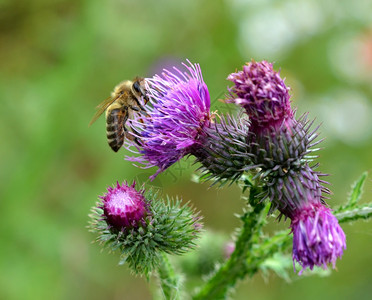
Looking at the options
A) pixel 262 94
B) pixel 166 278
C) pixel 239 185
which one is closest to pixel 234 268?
pixel 166 278

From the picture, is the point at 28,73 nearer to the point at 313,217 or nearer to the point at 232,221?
the point at 232,221

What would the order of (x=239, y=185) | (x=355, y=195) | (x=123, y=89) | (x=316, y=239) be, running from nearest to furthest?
(x=316, y=239), (x=239, y=185), (x=355, y=195), (x=123, y=89)

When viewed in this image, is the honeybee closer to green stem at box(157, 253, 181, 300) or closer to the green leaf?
green stem at box(157, 253, 181, 300)

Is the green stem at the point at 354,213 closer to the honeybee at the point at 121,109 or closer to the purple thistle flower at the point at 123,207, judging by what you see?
the purple thistle flower at the point at 123,207

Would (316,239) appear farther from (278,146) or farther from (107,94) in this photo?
(107,94)

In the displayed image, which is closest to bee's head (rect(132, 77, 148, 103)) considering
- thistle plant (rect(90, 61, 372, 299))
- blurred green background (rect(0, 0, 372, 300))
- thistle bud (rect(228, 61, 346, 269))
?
thistle plant (rect(90, 61, 372, 299))

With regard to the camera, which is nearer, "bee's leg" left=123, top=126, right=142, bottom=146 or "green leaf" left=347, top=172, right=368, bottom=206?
"green leaf" left=347, top=172, right=368, bottom=206
